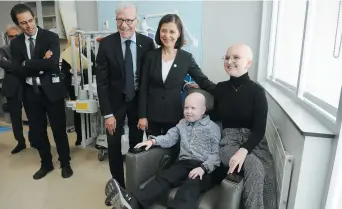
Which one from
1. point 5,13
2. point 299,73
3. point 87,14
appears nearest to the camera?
point 299,73

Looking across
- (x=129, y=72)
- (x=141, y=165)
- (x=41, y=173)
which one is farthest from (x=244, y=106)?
(x=41, y=173)

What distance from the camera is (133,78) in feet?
5.38

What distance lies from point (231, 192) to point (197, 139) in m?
0.46

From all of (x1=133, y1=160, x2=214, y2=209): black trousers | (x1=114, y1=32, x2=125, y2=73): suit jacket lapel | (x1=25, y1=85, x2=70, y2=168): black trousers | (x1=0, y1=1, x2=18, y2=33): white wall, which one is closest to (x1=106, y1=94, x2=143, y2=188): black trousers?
(x1=114, y1=32, x2=125, y2=73): suit jacket lapel

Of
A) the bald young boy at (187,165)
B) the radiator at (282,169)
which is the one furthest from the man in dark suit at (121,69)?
the radiator at (282,169)

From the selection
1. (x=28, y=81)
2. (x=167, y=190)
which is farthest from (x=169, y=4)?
(x=167, y=190)

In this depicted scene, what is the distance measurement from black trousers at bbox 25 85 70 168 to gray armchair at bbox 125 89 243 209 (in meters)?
1.17

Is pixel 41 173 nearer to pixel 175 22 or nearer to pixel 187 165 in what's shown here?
pixel 187 165

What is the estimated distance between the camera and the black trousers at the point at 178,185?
45.4 inches

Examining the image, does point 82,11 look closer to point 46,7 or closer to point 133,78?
point 46,7

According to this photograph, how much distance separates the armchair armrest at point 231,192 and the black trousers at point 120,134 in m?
0.89

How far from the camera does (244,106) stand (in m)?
1.36

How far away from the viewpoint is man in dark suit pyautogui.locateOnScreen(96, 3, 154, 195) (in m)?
1.60

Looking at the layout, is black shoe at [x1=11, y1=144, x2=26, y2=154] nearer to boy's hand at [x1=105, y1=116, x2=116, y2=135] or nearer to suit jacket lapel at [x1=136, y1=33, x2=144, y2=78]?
boy's hand at [x1=105, y1=116, x2=116, y2=135]
